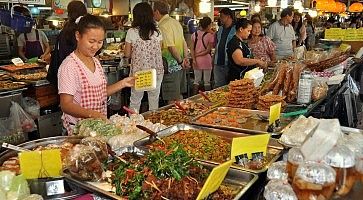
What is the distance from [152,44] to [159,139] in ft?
8.84

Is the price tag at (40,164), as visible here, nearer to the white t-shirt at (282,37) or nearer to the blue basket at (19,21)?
the blue basket at (19,21)

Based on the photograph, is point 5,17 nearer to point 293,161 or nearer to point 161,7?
point 161,7

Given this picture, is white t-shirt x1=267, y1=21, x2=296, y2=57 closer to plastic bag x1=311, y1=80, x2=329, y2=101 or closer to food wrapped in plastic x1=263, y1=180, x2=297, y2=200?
plastic bag x1=311, y1=80, x2=329, y2=101

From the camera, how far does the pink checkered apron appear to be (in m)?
2.68

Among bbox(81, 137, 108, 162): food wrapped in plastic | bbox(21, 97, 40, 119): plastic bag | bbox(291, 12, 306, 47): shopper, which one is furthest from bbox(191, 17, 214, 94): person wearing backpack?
bbox(81, 137, 108, 162): food wrapped in plastic

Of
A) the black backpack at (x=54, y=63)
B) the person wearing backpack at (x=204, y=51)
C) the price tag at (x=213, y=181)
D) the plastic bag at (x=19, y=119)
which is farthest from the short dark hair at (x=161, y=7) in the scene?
the price tag at (x=213, y=181)

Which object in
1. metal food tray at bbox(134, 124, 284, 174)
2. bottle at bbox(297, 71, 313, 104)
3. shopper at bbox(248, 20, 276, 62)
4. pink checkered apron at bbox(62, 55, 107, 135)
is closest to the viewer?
metal food tray at bbox(134, 124, 284, 174)

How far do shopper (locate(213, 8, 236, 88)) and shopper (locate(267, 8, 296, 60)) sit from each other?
1.98 m

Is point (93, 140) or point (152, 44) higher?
point (152, 44)

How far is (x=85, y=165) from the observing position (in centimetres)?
178

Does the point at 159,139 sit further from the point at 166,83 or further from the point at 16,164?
the point at 166,83


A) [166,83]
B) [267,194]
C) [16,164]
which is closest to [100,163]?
[16,164]

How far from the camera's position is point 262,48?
20.7ft

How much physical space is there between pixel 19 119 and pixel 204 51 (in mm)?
4052
